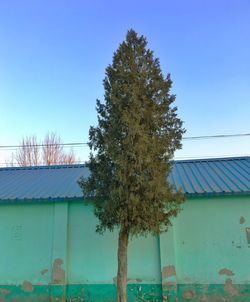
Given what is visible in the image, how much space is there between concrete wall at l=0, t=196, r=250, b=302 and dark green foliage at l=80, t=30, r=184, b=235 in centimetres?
236

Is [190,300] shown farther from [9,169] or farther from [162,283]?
[9,169]

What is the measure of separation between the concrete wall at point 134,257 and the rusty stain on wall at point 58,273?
0.09ft

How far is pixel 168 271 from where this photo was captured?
29.7ft

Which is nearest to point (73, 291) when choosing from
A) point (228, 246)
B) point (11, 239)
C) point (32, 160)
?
point (11, 239)

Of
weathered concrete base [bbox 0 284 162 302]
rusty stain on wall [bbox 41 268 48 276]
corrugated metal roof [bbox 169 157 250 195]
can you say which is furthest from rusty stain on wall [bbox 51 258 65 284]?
corrugated metal roof [bbox 169 157 250 195]

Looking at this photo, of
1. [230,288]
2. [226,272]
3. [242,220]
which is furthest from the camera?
[242,220]

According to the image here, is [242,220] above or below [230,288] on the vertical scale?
above

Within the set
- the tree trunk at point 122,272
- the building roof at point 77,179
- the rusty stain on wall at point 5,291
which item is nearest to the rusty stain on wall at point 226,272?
the building roof at point 77,179

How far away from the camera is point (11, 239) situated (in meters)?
10.0

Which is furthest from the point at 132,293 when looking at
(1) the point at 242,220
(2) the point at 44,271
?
(1) the point at 242,220

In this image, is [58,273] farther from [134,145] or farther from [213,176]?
[213,176]

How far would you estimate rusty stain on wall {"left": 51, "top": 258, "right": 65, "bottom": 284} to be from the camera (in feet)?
30.6

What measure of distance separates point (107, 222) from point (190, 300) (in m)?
3.76

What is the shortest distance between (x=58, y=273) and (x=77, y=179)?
3538 mm
